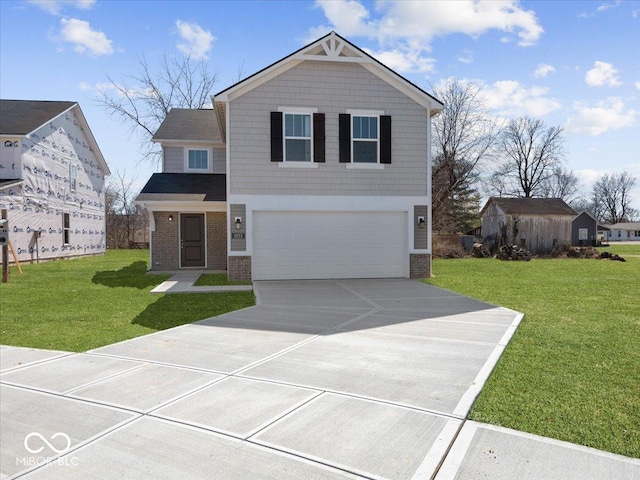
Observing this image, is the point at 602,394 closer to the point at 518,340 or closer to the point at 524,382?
the point at 524,382

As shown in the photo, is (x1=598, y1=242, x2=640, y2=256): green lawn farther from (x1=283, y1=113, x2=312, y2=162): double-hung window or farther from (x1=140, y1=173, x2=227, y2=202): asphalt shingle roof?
(x1=140, y1=173, x2=227, y2=202): asphalt shingle roof

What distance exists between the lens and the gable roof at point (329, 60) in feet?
42.4

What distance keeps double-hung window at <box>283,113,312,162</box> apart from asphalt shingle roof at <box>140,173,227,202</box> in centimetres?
357

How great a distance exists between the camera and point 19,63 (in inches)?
516

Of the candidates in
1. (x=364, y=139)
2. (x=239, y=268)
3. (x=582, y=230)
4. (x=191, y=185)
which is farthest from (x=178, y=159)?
(x=582, y=230)

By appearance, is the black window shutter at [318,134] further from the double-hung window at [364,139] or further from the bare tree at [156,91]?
the bare tree at [156,91]

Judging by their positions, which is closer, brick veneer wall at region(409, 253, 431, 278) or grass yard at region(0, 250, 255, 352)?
grass yard at region(0, 250, 255, 352)

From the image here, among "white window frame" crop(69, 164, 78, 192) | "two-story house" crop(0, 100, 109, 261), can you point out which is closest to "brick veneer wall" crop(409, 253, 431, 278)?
"two-story house" crop(0, 100, 109, 261)

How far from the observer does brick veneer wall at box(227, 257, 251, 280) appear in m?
13.1

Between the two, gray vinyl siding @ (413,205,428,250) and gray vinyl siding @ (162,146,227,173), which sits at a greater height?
gray vinyl siding @ (162,146,227,173)

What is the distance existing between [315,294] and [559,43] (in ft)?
30.7

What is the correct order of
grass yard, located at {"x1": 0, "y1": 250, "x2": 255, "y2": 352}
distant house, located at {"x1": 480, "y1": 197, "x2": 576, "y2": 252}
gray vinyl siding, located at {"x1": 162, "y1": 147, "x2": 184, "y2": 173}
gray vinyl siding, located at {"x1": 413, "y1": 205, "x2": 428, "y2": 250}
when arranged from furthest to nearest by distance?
1. distant house, located at {"x1": 480, "y1": 197, "x2": 576, "y2": 252}
2. gray vinyl siding, located at {"x1": 162, "y1": 147, "x2": 184, "y2": 173}
3. gray vinyl siding, located at {"x1": 413, "y1": 205, "x2": 428, "y2": 250}
4. grass yard, located at {"x1": 0, "y1": 250, "x2": 255, "y2": 352}

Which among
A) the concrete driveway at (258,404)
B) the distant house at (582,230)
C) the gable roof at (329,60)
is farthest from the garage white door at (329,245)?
the distant house at (582,230)

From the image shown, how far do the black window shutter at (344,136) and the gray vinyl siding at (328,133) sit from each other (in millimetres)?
155
